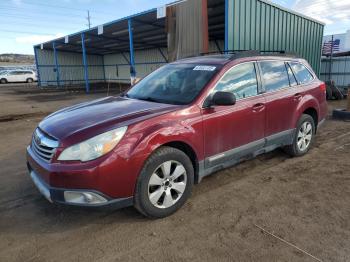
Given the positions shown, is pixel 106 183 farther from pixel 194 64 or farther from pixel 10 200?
pixel 194 64

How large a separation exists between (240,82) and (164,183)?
1.77 m

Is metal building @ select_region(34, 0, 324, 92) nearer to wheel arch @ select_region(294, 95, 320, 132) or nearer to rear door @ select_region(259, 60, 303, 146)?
wheel arch @ select_region(294, 95, 320, 132)

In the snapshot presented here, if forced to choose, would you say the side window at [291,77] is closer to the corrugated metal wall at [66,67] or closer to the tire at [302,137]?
the tire at [302,137]

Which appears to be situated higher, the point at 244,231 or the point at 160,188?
the point at 160,188

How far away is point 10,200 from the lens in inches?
149

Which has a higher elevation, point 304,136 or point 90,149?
point 90,149

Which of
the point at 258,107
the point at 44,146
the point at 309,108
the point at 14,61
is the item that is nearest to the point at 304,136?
the point at 309,108

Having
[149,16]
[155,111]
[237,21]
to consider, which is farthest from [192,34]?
[155,111]

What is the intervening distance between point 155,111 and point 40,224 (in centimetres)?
175

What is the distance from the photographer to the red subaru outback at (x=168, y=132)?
2.78 metres

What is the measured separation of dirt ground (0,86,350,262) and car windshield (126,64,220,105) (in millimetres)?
1285

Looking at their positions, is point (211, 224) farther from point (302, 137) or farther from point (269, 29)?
point (269, 29)

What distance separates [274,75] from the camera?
4512 mm

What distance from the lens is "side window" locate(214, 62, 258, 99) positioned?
3.78 m
